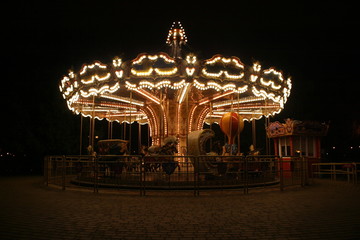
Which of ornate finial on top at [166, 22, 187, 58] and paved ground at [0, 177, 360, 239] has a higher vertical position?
ornate finial on top at [166, 22, 187, 58]

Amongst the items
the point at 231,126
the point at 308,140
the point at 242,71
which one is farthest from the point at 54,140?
the point at 308,140

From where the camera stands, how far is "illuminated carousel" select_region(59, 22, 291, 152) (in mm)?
11797

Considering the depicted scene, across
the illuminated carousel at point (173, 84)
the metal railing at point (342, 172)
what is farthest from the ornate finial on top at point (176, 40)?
the metal railing at point (342, 172)

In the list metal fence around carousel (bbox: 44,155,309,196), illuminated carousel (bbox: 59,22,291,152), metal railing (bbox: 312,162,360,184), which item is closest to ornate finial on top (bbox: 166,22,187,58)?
illuminated carousel (bbox: 59,22,291,152)

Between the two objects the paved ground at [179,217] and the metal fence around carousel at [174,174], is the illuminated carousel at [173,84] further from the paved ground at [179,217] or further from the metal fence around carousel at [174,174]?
the paved ground at [179,217]

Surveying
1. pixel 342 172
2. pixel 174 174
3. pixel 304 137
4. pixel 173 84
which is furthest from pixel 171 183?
pixel 304 137

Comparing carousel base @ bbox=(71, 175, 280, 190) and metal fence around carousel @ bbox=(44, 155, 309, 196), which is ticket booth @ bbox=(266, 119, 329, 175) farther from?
carousel base @ bbox=(71, 175, 280, 190)

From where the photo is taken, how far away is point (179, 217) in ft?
19.5

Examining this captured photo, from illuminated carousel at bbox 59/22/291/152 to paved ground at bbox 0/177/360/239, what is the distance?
197 inches

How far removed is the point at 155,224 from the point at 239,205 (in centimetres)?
257

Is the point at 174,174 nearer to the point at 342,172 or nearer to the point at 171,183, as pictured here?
the point at 171,183

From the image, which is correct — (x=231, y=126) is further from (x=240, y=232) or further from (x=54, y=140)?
(x=54, y=140)

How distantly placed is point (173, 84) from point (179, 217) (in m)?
6.97

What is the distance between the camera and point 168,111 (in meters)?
15.5
